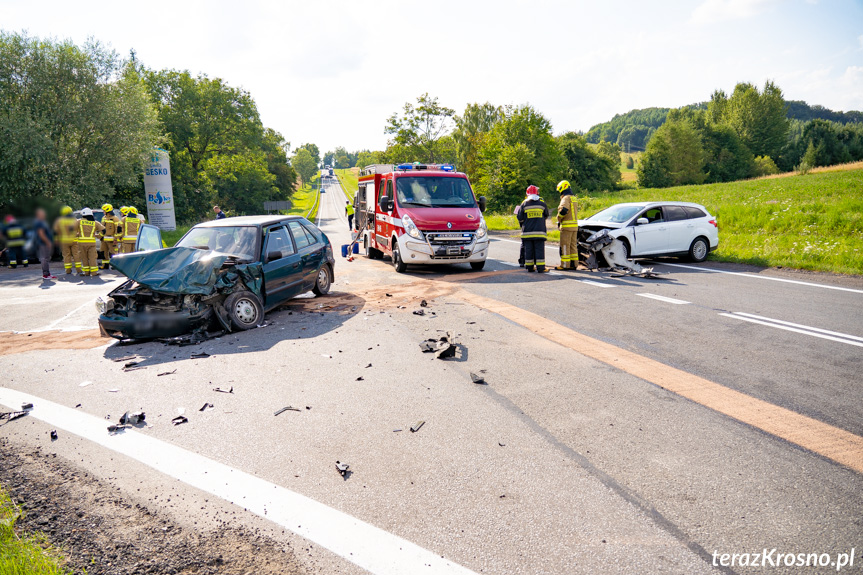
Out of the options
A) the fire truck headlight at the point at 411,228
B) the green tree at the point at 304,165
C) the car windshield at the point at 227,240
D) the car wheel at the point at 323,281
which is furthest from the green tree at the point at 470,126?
the green tree at the point at 304,165

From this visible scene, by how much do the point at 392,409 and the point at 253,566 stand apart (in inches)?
85.6

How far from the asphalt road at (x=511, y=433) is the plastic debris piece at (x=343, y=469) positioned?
0.07 meters

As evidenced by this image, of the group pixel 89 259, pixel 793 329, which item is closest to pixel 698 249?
pixel 793 329

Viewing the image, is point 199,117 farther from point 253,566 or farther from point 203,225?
point 253,566

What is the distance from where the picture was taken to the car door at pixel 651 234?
13.5 m

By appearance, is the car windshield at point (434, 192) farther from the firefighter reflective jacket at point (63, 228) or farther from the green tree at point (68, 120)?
the firefighter reflective jacket at point (63, 228)

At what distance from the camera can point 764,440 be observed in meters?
4.07

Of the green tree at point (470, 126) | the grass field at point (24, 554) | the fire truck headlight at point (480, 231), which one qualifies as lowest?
the grass field at point (24, 554)

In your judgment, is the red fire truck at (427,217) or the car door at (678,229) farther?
the car door at (678,229)

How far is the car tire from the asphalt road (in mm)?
318

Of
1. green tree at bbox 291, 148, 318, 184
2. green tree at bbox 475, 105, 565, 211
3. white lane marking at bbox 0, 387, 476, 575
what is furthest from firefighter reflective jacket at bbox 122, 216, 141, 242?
green tree at bbox 291, 148, 318, 184

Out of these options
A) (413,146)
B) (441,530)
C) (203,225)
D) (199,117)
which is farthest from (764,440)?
(413,146)

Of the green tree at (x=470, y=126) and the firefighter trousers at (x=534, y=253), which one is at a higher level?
the green tree at (x=470, y=126)

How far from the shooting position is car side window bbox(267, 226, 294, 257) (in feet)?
28.7
